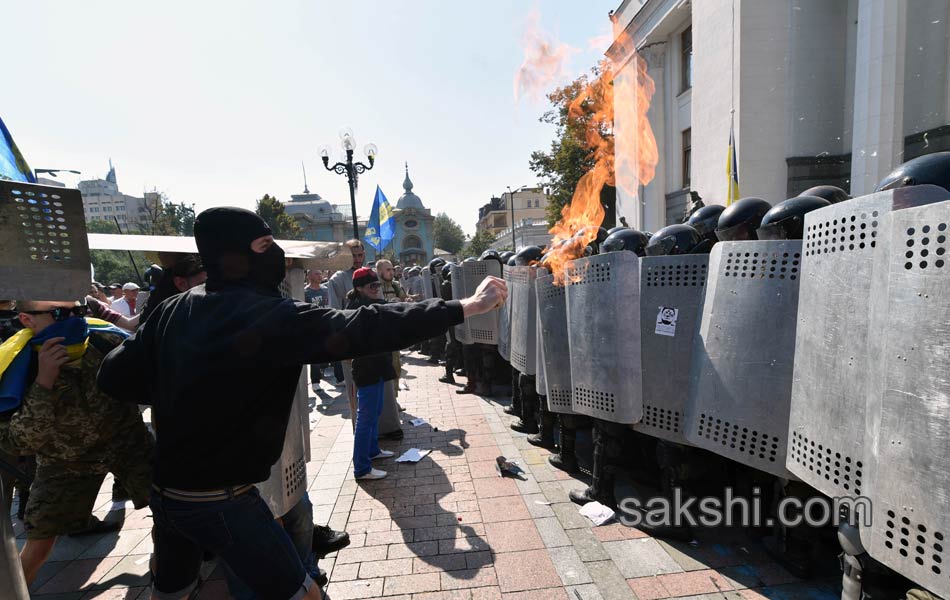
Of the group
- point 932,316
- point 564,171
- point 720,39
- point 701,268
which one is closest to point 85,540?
point 701,268

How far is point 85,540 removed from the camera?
3842mm

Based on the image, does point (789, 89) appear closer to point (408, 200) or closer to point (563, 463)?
point (563, 463)

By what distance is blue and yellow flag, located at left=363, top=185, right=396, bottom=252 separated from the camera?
15.3 m

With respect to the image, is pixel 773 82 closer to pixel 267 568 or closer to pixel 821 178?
pixel 821 178

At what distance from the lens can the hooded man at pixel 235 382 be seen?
1838mm

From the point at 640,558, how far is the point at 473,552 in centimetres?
120

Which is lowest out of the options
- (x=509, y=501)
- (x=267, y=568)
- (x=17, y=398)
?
(x=509, y=501)

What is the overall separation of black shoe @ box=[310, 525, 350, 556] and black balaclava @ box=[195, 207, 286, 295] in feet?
7.78

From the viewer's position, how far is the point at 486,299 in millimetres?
2230

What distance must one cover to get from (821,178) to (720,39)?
18.5ft

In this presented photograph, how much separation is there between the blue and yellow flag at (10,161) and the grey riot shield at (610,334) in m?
3.49

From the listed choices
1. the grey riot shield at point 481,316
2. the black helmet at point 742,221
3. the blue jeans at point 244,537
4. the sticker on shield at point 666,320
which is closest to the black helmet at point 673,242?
the black helmet at point 742,221

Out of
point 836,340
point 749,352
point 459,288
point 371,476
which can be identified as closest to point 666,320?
point 749,352

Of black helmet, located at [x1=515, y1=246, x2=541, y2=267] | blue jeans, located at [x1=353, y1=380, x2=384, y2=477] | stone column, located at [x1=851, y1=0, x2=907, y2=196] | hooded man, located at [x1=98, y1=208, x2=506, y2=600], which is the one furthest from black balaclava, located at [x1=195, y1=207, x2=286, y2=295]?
stone column, located at [x1=851, y1=0, x2=907, y2=196]
